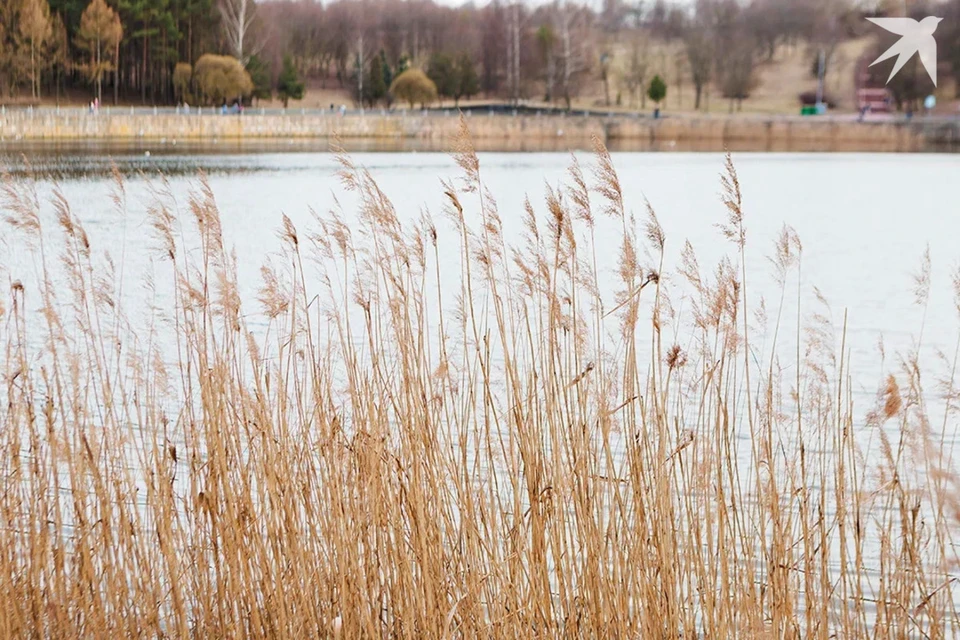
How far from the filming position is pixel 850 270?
1953cm

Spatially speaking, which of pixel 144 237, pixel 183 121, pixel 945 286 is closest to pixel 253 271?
pixel 144 237

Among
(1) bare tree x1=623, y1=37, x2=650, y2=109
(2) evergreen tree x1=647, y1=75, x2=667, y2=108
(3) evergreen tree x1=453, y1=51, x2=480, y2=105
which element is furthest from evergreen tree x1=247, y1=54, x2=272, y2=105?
(1) bare tree x1=623, y1=37, x2=650, y2=109

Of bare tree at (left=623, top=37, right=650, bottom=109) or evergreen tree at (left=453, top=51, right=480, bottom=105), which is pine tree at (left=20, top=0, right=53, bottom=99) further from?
bare tree at (left=623, top=37, right=650, bottom=109)

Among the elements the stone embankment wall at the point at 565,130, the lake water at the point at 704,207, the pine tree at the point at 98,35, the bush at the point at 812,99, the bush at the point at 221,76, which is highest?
the pine tree at the point at 98,35

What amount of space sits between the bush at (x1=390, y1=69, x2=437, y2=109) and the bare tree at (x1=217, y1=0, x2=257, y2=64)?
899 cm

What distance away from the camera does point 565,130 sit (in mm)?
69375

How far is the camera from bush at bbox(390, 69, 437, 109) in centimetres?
7238

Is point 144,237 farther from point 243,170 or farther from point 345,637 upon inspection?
point 345,637

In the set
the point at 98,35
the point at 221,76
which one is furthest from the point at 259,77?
the point at 98,35

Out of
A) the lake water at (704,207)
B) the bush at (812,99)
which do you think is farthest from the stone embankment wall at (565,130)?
the bush at (812,99)

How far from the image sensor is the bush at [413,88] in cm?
7238

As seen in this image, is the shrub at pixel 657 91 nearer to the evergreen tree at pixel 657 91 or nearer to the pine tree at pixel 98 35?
the evergreen tree at pixel 657 91

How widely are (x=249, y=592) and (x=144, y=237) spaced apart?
62.7 feet

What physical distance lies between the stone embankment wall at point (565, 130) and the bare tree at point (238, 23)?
Result: 7388 mm
